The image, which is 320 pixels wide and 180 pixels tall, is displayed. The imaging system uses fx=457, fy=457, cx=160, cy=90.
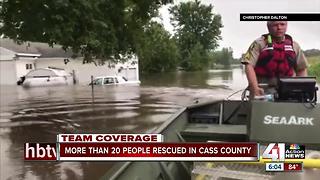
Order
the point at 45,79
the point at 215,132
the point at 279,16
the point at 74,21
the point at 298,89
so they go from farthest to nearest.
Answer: the point at 45,79 < the point at 74,21 < the point at 215,132 < the point at 298,89 < the point at 279,16

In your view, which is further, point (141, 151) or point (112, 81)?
point (112, 81)

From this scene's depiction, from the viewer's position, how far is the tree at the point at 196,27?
3696mm

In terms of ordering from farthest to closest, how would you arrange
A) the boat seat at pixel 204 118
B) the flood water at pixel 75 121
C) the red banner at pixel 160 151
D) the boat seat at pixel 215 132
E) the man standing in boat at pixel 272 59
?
the flood water at pixel 75 121 → the boat seat at pixel 204 118 → the boat seat at pixel 215 132 → the man standing in boat at pixel 272 59 → the red banner at pixel 160 151

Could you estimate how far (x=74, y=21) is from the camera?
6.82 meters

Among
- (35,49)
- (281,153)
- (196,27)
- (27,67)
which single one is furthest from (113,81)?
(281,153)

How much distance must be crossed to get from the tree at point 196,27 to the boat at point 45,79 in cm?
2621

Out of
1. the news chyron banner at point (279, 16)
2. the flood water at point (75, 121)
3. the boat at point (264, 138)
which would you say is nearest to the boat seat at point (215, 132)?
the flood water at point (75, 121)

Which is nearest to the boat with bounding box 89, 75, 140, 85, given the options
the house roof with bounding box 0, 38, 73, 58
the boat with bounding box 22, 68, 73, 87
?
the boat with bounding box 22, 68, 73, 87

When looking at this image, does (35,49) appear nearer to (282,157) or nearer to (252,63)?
(252,63)

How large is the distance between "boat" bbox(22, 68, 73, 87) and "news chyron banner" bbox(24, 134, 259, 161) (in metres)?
27.8

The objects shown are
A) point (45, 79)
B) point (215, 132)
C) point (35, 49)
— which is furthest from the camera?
point (35, 49)

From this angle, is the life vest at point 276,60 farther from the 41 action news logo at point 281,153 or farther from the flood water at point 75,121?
the 41 action news logo at point 281,153

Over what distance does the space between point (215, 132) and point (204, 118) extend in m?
0.83

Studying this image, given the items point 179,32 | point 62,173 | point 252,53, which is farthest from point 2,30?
point 252,53
